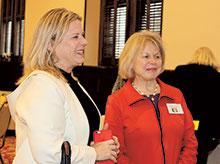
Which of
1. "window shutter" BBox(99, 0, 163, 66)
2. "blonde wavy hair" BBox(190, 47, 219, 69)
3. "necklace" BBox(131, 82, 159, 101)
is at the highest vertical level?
"window shutter" BBox(99, 0, 163, 66)

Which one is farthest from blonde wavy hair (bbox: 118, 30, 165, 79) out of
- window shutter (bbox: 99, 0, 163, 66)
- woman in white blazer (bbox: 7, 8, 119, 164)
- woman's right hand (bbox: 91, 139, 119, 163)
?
window shutter (bbox: 99, 0, 163, 66)

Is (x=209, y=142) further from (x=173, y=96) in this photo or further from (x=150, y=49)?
(x=150, y=49)

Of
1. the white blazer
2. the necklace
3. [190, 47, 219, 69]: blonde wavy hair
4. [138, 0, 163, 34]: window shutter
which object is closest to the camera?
the white blazer

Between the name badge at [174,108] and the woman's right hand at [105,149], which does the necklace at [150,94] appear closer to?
the name badge at [174,108]

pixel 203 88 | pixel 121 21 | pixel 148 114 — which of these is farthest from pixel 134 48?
pixel 121 21

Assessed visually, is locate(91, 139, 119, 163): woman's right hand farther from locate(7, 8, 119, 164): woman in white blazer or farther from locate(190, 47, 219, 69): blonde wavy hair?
locate(190, 47, 219, 69): blonde wavy hair

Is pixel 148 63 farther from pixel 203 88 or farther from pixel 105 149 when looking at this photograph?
pixel 203 88

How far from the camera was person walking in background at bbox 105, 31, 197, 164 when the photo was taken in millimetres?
2271

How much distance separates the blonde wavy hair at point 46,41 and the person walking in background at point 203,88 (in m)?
1.79

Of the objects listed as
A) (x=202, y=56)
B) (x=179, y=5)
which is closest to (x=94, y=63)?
(x=179, y=5)

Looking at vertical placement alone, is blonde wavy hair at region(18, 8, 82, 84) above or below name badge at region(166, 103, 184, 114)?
above

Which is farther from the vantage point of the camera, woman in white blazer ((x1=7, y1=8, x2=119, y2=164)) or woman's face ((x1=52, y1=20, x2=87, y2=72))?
woman's face ((x1=52, y1=20, x2=87, y2=72))

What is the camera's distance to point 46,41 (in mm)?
1693

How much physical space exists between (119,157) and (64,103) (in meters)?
0.82
